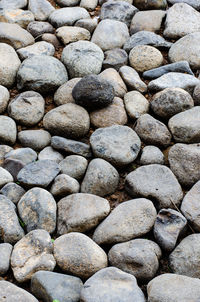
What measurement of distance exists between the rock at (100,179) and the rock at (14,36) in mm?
1878

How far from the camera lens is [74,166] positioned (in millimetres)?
3699

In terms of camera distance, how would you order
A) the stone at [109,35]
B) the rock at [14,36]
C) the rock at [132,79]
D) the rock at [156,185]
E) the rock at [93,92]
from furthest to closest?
the stone at [109,35]
the rock at [14,36]
the rock at [132,79]
the rock at [93,92]
the rock at [156,185]

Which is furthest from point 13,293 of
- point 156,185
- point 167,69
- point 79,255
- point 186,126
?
point 167,69

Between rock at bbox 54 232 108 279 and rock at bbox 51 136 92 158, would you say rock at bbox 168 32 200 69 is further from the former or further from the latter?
rock at bbox 54 232 108 279

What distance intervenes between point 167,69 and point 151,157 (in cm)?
119

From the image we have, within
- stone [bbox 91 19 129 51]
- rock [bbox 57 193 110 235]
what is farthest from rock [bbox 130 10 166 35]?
rock [bbox 57 193 110 235]

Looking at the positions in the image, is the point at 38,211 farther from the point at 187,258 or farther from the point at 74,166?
the point at 187,258

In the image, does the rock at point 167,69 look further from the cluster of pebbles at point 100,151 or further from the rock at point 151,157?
the rock at point 151,157

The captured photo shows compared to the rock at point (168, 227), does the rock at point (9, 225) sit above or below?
below

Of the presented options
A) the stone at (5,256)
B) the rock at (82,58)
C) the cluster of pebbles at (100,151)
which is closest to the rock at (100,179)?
the cluster of pebbles at (100,151)

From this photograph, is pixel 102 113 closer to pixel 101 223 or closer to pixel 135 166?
pixel 135 166

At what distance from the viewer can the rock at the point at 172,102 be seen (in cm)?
403

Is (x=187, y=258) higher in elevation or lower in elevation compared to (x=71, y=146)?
lower

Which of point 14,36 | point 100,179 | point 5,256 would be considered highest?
point 14,36
